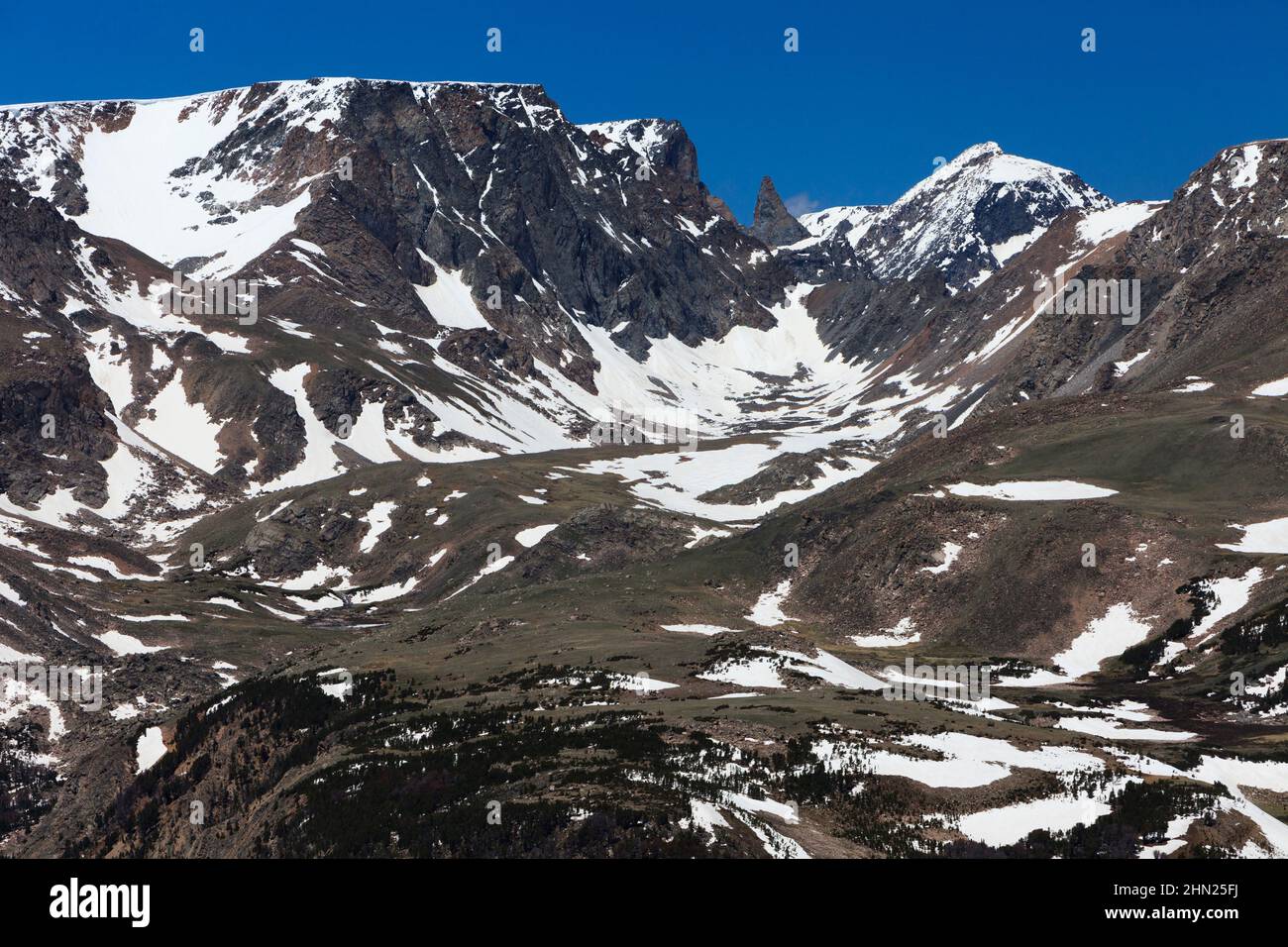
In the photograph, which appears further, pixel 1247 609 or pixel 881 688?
pixel 1247 609

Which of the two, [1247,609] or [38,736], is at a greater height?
[1247,609]

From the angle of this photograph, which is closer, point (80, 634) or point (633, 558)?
point (80, 634)

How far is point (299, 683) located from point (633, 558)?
89595 mm

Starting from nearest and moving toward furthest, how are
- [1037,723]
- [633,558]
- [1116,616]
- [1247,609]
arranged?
[1037,723]
[1247,609]
[1116,616]
[633,558]

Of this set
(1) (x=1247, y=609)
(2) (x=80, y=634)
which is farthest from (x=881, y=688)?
(2) (x=80, y=634)

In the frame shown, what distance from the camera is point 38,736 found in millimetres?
99688
